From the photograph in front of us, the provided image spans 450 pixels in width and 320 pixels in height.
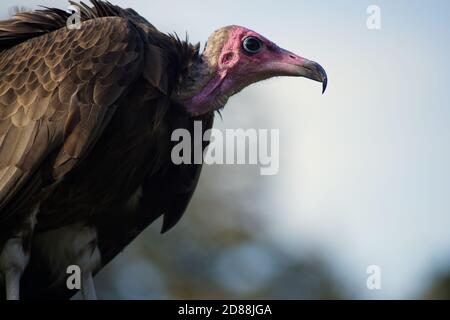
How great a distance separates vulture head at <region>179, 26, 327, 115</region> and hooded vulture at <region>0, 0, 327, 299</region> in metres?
0.01

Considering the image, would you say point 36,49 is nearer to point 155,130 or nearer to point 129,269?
point 155,130

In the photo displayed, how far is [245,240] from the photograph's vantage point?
22.3 m

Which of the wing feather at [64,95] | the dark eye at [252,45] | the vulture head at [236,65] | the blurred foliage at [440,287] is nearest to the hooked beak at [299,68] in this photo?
the vulture head at [236,65]

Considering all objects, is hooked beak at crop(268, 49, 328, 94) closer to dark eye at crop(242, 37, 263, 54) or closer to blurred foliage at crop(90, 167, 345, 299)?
dark eye at crop(242, 37, 263, 54)

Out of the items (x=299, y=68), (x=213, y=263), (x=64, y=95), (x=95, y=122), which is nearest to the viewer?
(x=95, y=122)

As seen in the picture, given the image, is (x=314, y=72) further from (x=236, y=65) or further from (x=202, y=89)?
(x=202, y=89)

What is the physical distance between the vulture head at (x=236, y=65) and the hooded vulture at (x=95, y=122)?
0.04 feet

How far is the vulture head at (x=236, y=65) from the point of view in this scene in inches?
445

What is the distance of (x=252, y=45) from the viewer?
464 inches

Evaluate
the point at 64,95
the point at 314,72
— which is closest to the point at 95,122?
the point at 64,95

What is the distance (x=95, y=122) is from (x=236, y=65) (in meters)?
1.75

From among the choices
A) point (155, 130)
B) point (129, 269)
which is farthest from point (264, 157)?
point (129, 269)

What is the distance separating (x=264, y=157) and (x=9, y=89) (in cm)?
437

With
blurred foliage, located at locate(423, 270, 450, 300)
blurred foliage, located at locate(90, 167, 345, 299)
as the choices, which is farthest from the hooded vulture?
blurred foliage, located at locate(423, 270, 450, 300)
